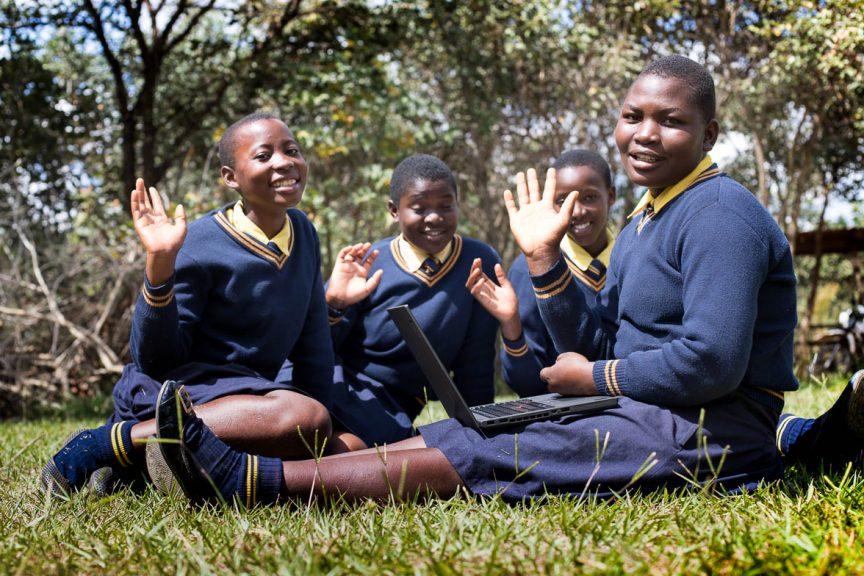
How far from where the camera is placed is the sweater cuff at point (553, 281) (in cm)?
241

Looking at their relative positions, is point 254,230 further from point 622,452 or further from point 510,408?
point 622,452

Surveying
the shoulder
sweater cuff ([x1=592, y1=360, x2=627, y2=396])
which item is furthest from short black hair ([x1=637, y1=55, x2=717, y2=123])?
sweater cuff ([x1=592, y1=360, x2=627, y2=396])

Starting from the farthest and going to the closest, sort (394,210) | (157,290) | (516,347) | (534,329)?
(394,210) < (534,329) < (516,347) < (157,290)

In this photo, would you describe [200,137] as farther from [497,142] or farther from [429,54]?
[497,142]

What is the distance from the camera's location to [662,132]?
2264mm

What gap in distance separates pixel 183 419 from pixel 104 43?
5.79 metres

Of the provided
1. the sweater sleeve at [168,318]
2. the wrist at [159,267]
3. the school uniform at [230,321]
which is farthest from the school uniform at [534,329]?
the wrist at [159,267]

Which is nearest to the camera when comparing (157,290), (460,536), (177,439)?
(460,536)

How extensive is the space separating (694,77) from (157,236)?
63.4 inches

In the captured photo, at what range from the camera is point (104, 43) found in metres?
6.86

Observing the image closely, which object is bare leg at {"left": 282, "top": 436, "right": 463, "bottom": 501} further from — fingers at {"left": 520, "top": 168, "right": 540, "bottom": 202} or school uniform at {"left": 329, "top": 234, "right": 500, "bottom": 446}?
school uniform at {"left": 329, "top": 234, "right": 500, "bottom": 446}

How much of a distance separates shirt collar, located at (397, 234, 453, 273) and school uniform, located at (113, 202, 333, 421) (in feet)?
1.56

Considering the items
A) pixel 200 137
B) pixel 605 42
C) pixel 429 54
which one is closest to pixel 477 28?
pixel 429 54

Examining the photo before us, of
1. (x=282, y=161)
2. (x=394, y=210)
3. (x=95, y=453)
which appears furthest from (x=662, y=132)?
(x=95, y=453)
